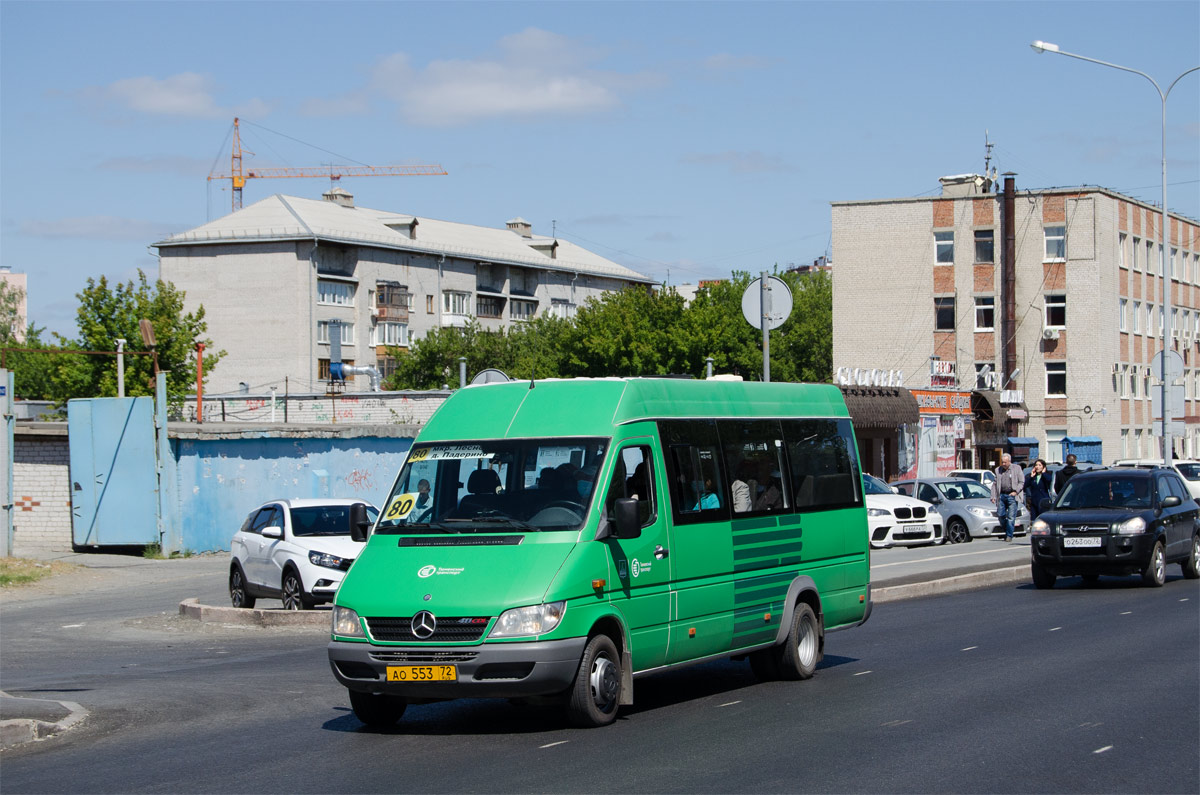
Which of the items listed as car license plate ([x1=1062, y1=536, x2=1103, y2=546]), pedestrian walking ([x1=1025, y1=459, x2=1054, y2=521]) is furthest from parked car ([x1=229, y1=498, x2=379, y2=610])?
pedestrian walking ([x1=1025, y1=459, x2=1054, y2=521])

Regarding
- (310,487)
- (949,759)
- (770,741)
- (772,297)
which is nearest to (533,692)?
(770,741)

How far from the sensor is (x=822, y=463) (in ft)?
42.1

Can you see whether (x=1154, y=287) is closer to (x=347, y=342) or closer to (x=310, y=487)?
(x=347, y=342)

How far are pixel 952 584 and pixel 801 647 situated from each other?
10.1m

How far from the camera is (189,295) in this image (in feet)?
306

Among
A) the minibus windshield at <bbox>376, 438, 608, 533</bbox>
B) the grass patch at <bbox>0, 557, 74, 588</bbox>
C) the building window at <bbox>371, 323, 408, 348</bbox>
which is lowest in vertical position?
the grass patch at <bbox>0, 557, 74, 588</bbox>

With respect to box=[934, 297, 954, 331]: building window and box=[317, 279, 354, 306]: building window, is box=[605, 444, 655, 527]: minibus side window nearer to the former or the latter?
box=[934, 297, 954, 331]: building window

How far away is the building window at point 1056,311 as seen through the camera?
70.2 meters

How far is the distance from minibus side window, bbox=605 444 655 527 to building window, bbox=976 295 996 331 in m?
64.3

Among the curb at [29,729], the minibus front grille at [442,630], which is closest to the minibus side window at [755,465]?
the minibus front grille at [442,630]

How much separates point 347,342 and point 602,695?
3437 inches

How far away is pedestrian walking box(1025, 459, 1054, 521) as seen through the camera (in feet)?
96.9

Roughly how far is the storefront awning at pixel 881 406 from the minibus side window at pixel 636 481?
109 ft

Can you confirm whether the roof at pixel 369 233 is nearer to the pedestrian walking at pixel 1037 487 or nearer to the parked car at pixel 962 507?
the parked car at pixel 962 507
